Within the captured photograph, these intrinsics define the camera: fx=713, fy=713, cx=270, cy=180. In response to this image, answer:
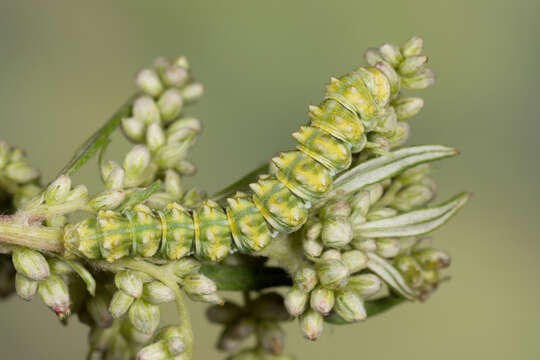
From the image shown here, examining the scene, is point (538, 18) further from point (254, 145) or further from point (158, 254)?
point (158, 254)

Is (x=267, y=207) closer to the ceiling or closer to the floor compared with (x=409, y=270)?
closer to the ceiling

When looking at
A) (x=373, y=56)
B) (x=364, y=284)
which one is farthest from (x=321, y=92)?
(x=364, y=284)

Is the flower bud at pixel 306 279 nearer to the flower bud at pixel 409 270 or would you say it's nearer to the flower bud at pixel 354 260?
the flower bud at pixel 354 260

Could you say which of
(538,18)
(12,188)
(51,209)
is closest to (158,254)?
(51,209)

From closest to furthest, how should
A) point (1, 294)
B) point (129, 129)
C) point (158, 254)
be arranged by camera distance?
point (158, 254) → point (129, 129) → point (1, 294)

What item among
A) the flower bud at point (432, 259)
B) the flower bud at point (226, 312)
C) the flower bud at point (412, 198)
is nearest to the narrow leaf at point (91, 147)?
the flower bud at point (226, 312)

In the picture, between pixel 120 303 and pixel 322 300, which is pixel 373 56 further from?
pixel 120 303
